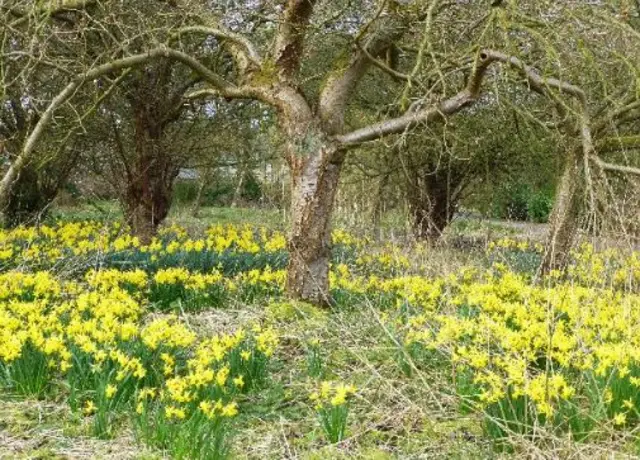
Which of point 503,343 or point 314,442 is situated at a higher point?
point 503,343

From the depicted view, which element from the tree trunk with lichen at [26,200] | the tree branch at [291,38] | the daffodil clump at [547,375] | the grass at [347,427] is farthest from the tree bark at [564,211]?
the tree trunk with lichen at [26,200]

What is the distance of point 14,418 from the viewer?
3.48 metres

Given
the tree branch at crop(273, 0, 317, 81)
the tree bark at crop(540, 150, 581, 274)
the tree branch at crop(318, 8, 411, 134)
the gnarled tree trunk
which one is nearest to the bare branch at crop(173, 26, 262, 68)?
the tree branch at crop(273, 0, 317, 81)

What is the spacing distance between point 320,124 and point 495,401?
126 inches

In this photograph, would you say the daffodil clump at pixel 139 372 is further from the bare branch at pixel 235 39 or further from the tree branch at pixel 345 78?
the bare branch at pixel 235 39

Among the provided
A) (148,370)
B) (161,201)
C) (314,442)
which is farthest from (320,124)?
(161,201)

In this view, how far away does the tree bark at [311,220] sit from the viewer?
5.73 m

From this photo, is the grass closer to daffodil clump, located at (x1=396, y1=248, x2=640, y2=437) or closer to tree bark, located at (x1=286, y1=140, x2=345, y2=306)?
daffodil clump, located at (x1=396, y1=248, x2=640, y2=437)

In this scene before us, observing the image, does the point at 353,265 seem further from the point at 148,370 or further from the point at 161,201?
the point at 148,370

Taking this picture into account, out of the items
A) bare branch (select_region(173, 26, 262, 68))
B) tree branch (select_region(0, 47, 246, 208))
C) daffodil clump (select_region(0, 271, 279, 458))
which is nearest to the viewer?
daffodil clump (select_region(0, 271, 279, 458))

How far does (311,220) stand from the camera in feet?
18.8

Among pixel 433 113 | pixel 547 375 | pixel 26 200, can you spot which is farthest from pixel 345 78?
pixel 26 200

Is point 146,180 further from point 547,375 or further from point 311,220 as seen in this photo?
point 547,375

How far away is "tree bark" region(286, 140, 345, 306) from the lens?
18.8ft
